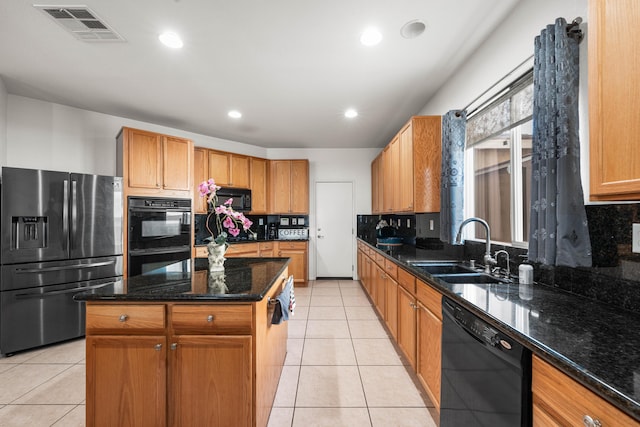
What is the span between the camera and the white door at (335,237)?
5.37m

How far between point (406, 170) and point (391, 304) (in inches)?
57.0

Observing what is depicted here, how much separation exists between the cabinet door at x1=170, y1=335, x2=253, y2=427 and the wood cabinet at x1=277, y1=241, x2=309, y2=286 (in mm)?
3524

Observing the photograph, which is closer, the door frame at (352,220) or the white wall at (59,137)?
the white wall at (59,137)

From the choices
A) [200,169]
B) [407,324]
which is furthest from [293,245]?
[407,324]

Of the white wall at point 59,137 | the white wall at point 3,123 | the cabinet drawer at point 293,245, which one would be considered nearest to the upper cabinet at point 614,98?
the cabinet drawer at point 293,245

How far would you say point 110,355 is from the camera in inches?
52.3

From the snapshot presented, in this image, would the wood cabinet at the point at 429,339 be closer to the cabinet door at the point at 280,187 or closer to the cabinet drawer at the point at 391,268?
the cabinet drawer at the point at 391,268

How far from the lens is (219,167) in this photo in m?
4.41

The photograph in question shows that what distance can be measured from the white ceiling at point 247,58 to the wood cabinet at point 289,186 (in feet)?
4.35

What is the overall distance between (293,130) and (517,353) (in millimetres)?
4004

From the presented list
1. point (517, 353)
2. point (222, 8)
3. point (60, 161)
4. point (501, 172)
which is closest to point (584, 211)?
point (517, 353)

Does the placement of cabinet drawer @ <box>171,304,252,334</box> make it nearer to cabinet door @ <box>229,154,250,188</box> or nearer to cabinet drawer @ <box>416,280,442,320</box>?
cabinet drawer @ <box>416,280,442,320</box>

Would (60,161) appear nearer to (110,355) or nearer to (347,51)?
(110,355)

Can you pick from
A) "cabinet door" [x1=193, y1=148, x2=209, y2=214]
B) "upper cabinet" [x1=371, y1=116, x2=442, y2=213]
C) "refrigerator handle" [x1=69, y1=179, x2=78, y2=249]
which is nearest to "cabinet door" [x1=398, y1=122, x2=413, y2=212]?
"upper cabinet" [x1=371, y1=116, x2=442, y2=213]
